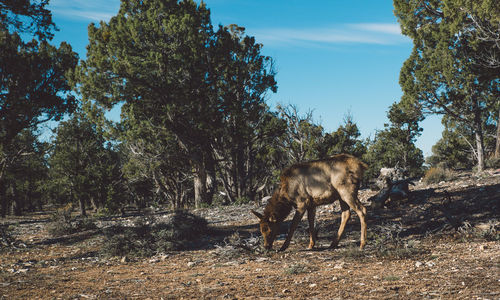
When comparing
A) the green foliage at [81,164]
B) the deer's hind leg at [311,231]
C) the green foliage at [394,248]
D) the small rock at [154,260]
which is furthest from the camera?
the green foliage at [81,164]

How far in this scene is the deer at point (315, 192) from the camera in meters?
8.16

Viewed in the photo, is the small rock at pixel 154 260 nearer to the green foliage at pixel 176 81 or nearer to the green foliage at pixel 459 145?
the green foliage at pixel 176 81

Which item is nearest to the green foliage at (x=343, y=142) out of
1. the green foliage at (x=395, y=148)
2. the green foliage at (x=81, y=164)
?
the green foliage at (x=395, y=148)

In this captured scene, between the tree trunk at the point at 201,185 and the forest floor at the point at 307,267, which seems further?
the tree trunk at the point at 201,185

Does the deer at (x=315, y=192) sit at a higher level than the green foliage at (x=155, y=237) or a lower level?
higher

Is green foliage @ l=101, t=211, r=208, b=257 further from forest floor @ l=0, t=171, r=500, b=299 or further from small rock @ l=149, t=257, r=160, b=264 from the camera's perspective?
small rock @ l=149, t=257, r=160, b=264

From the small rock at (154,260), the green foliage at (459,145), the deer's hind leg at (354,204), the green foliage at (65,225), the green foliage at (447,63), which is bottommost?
the small rock at (154,260)

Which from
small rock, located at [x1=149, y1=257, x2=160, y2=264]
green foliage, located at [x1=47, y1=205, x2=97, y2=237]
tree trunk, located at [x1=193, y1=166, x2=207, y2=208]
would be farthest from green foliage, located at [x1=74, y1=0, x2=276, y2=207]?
small rock, located at [x1=149, y1=257, x2=160, y2=264]

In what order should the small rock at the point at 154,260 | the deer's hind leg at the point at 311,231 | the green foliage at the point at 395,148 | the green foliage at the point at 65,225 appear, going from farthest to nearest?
1. the green foliage at the point at 395,148
2. the green foliage at the point at 65,225
3. the small rock at the point at 154,260
4. the deer's hind leg at the point at 311,231

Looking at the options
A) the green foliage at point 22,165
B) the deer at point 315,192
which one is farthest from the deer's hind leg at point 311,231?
the green foliage at point 22,165

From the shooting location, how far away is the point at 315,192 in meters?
8.41

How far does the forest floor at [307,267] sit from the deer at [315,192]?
0.50 metres

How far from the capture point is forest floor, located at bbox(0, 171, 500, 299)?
535 centimetres

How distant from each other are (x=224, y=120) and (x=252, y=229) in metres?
14.6
